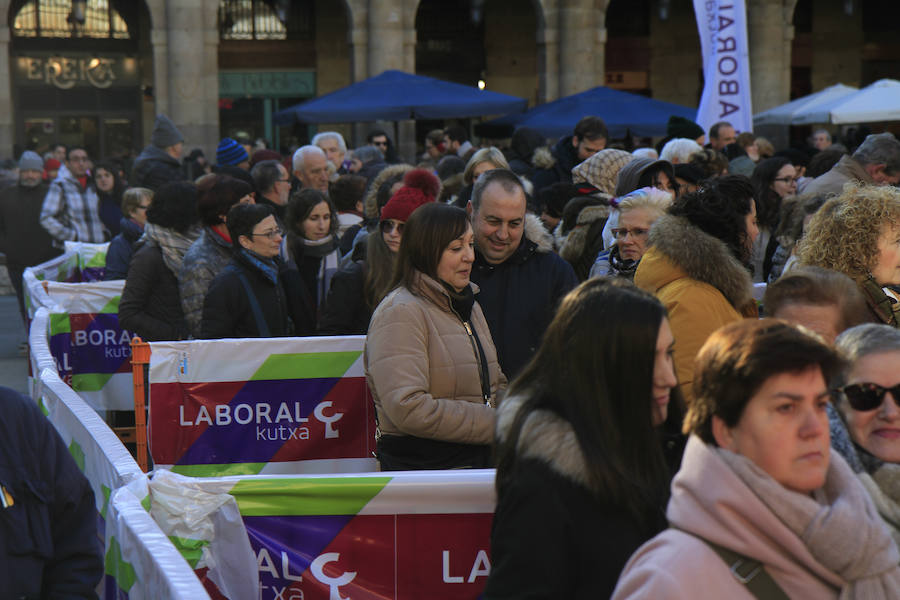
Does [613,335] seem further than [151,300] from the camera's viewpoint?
No

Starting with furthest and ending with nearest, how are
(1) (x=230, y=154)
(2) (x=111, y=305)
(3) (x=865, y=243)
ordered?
(1) (x=230, y=154) → (2) (x=111, y=305) → (3) (x=865, y=243)

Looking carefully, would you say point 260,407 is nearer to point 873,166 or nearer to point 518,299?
point 518,299

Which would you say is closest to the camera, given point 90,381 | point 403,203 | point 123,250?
point 403,203

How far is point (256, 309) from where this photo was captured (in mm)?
6629

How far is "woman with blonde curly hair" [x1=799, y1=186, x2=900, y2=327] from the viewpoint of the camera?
15.3ft

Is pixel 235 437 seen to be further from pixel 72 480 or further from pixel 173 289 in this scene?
pixel 72 480

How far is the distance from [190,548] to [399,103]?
13.4 m

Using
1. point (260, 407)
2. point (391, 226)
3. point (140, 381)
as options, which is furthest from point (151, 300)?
point (391, 226)

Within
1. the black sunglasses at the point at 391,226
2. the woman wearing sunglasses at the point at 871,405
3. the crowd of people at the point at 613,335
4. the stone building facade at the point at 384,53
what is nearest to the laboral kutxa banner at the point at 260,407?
the crowd of people at the point at 613,335

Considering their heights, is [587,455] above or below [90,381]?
above

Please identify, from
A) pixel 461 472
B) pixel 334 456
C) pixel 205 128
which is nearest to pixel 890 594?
pixel 461 472

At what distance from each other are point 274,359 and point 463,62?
2646 cm

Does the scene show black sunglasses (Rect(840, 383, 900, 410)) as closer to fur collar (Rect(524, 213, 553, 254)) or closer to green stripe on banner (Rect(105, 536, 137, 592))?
green stripe on banner (Rect(105, 536, 137, 592))

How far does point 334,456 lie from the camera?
6.37 m
